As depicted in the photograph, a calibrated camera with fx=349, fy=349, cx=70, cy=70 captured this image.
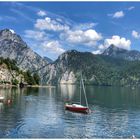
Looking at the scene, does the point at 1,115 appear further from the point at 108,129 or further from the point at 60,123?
the point at 108,129

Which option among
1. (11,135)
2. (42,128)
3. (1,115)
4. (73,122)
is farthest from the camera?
(1,115)

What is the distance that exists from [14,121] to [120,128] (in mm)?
25686

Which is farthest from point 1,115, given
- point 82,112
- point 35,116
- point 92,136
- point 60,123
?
point 92,136

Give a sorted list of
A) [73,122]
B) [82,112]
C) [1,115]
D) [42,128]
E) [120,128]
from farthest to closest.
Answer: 1. [82,112]
2. [1,115]
3. [73,122]
4. [120,128]
5. [42,128]

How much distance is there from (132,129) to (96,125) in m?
8.90

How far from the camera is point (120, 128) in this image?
269 feet

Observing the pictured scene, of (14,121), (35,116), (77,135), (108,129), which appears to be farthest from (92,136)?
(35,116)

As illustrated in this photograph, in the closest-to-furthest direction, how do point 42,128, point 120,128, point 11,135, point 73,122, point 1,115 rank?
point 11,135 < point 42,128 < point 120,128 < point 73,122 < point 1,115

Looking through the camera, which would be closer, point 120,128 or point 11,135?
point 11,135

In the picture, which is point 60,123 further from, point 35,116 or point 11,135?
point 11,135

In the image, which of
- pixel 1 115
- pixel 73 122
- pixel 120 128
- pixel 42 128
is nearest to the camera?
pixel 42 128

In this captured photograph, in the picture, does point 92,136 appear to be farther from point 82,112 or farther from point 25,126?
point 82,112

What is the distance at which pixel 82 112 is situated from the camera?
11088cm

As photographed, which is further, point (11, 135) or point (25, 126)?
point (25, 126)
